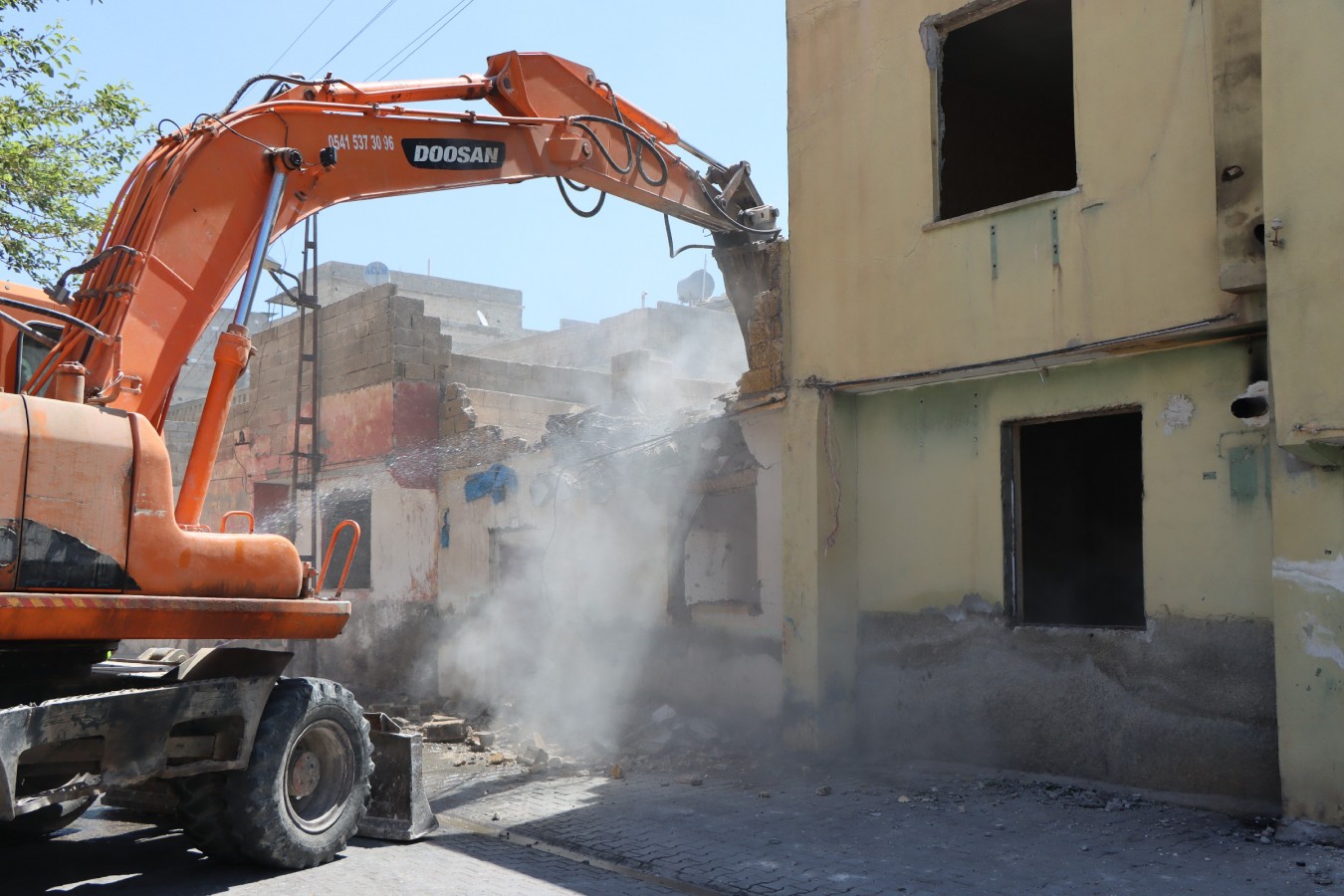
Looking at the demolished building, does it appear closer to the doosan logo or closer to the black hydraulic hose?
the doosan logo

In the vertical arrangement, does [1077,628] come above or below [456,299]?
below

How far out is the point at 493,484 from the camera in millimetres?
14852

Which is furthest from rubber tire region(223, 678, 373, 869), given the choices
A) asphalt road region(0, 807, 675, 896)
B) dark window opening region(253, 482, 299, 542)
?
dark window opening region(253, 482, 299, 542)

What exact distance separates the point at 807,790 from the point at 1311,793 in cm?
356

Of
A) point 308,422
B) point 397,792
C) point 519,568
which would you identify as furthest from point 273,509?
point 397,792

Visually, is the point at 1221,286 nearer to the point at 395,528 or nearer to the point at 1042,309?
the point at 1042,309

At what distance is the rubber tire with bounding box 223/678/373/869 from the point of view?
6730 mm

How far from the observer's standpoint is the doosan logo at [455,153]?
8.48 m

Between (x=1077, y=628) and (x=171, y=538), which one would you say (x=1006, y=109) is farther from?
(x=171, y=538)

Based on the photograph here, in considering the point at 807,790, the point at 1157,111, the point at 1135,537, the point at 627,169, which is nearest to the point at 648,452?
the point at 627,169

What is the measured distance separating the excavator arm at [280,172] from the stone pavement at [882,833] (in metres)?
4.08

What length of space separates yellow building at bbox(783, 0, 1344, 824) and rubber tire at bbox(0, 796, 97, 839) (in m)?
5.68

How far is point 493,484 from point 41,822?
25.5 ft

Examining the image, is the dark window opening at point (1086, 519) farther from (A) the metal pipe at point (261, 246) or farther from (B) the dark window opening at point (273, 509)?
(B) the dark window opening at point (273, 509)
